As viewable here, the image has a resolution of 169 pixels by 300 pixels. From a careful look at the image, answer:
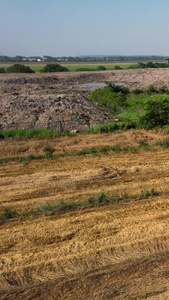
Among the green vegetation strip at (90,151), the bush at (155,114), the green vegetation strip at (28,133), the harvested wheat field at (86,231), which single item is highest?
the bush at (155,114)

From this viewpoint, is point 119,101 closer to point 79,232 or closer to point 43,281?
point 79,232

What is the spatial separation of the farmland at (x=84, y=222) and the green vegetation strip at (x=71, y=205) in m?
0.03

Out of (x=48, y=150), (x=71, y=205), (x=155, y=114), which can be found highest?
(x=155, y=114)

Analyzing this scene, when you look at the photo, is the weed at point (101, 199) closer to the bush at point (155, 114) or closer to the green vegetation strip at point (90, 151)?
the green vegetation strip at point (90, 151)

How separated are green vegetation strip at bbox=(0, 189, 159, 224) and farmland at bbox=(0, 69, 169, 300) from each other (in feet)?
0.09

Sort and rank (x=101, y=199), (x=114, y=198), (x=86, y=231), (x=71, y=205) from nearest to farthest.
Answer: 1. (x=86, y=231)
2. (x=71, y=205)
3. (x=101, y=199)
4. (x=114, y=198)

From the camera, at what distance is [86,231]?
7641 millimetres

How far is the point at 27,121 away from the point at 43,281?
13542 millimetres

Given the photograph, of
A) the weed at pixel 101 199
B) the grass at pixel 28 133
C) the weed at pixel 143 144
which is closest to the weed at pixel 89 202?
the weed at pixel 101 199

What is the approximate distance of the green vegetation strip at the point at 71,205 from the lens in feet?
27.8

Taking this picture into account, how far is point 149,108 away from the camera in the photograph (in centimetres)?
1792

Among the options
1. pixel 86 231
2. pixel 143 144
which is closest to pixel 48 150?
pixel 143 144

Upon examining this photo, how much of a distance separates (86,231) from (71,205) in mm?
1403

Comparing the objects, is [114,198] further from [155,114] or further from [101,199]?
[155,114]
